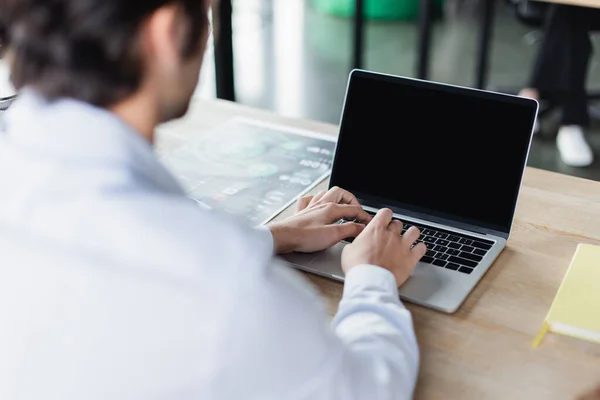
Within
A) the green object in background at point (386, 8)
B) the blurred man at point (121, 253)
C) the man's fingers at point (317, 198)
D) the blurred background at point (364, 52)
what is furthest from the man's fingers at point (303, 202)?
the green object in background at point (386, 8)

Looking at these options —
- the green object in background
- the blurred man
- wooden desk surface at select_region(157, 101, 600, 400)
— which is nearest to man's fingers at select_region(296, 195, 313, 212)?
wooden desk surface at select_region(157, 101, 600, 400)

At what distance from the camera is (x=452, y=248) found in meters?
1.12

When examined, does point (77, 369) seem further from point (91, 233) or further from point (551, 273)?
point (551, 273)

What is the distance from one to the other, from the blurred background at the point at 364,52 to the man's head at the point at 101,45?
2469 millimetres

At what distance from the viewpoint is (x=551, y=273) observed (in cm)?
107

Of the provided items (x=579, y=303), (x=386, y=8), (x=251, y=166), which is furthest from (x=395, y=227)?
(x=386, y=8)

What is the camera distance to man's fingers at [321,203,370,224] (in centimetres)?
115

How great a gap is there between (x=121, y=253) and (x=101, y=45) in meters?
0.18

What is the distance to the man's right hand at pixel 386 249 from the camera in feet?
3.25

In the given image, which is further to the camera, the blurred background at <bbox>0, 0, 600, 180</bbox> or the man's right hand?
the blurred background at <bbox>0, 0, 600, 180</bbox>

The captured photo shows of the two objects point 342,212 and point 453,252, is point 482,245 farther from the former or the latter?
point 342,212

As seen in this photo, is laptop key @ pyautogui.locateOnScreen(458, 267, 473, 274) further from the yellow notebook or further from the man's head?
the man's head

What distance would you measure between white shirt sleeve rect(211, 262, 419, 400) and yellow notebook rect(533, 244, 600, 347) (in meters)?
0.20

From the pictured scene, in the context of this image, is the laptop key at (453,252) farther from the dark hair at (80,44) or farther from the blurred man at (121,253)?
the dark hair at (80,44)
